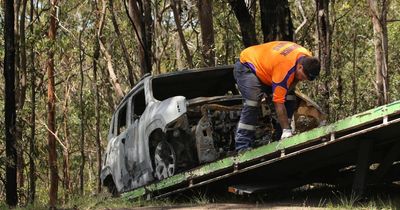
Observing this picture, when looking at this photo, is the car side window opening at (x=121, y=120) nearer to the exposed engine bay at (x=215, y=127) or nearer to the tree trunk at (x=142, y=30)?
the exposed engine bay at (x=215, y=127)

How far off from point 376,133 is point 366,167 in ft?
2.05

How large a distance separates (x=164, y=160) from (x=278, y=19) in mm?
3769

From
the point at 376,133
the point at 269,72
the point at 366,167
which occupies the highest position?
the point at 269,72

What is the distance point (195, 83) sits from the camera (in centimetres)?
897

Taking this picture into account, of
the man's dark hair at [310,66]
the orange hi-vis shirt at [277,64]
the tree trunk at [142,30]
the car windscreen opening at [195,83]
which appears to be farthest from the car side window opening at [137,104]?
the tree trunk at [142,30]

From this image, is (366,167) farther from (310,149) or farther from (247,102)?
(247,102)

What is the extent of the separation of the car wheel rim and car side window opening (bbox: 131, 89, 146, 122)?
4.29 ft

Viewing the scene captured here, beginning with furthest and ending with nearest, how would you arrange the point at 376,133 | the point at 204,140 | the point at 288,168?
the point at 204,140 → the point at 288,168 → the point at 376,133

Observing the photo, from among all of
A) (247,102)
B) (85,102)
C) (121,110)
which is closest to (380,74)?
(121,110)

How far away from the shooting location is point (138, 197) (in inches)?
302

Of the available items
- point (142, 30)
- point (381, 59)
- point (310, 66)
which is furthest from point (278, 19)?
point (381, 59)

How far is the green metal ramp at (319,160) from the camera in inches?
208

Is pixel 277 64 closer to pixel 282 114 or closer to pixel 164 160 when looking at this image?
pixel 282 114

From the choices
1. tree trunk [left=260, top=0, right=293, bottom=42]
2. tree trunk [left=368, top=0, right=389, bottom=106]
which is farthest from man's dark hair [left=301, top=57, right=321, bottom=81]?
tree trunk [left=368, top=0, right=389, bottom=106]
